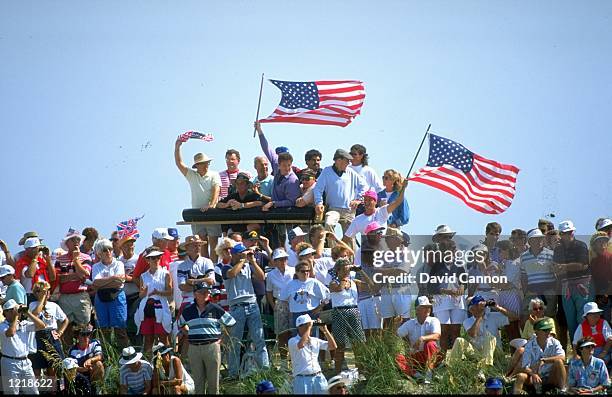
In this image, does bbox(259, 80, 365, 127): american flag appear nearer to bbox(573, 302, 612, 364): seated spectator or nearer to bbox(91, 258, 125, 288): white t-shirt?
bbox(91, 258, 125, 288): white t-shirt

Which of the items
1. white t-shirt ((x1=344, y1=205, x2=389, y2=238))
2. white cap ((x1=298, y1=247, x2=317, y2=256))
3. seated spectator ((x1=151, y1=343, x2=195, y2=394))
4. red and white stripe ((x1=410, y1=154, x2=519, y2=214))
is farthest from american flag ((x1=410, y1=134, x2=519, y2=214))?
seated spectator ((x1=151, y1=343, x2=195, y2=394))

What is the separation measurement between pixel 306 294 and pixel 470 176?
4427mm

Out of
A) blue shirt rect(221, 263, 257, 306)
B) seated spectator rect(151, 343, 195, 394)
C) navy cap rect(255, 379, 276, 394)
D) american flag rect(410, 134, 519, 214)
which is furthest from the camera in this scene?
american flag rect(410, 134, 519, 214)

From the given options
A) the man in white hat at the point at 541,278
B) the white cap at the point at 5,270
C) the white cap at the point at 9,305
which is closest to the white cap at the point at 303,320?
the man in white hat at the point at 541,278

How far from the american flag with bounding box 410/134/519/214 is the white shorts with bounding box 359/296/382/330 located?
3.10 meters

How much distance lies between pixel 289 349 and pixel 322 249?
2.15 metres

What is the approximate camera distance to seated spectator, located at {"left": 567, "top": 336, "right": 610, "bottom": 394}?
20000 mm

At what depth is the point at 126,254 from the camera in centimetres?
2266

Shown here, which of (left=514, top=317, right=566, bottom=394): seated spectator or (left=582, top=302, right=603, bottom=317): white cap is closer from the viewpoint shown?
(left=514, top=317, right=566, bottom=394): seated spectator

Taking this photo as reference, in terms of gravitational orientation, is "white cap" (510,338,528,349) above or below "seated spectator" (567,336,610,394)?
above

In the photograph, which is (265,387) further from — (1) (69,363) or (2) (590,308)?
(2) (590,308)

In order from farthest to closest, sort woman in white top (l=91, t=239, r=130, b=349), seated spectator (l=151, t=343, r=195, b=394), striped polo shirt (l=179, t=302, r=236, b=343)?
woman in white top (l=91, t=239, r=130, b=349) → striped polo shirt (l=179, t=302, r=236, b=343) → seated spectator (l=151, t=343, r=195, b=394)

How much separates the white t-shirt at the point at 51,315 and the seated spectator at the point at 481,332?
5.81 meters

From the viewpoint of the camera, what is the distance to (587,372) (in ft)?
65.9
